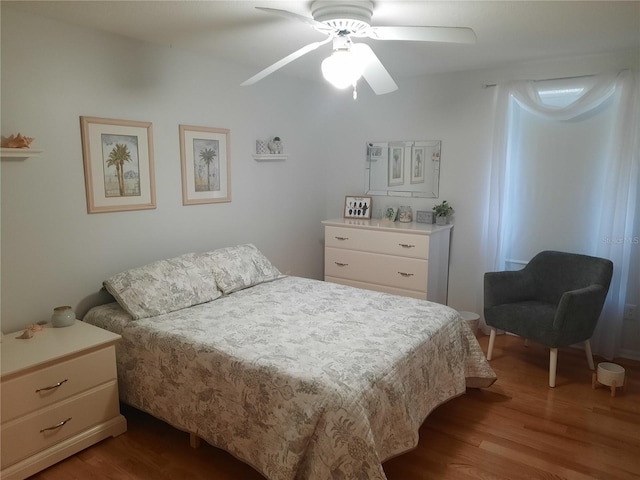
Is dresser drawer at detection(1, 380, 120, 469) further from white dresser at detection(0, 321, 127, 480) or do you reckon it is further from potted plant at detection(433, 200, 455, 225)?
potted plant at detection(433, 200, 455, 225)

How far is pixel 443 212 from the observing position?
13.3 ft

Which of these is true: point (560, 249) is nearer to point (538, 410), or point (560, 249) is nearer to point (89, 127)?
point (538, 410)

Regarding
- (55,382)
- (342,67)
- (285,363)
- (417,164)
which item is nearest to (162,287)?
(55,382)

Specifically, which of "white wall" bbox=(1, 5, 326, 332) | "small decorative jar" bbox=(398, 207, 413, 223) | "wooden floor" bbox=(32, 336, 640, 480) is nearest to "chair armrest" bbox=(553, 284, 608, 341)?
"wooden floor" bbox=(32, 336, 640, 480)

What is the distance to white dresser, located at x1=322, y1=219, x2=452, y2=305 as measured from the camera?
12.4 ft

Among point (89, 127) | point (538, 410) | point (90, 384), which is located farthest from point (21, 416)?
point (538, 410)

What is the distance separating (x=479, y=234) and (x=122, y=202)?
9.83ft

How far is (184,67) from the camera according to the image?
3.28 m

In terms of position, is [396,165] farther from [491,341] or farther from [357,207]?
[491,341]

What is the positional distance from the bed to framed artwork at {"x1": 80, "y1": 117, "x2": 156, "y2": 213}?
49 centimetres

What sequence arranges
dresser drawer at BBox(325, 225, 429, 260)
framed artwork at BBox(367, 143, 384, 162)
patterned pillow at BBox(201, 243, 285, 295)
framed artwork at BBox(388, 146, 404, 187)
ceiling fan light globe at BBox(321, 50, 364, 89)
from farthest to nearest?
framed artwork at BBox(367, 143, 384, 162)
framed artwork at BBox(388, 146, 404, 187)
dresser drawer at BBox(325, 225, 429, 260)
patterned pillow at BBox(201, 243, 285, 295)
ceiling fan light globe at BBox(321, 50, 364, 89)

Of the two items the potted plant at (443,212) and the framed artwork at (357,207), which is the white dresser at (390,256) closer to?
the potted plant at (443,212)

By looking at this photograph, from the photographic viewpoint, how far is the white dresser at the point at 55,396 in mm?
2086

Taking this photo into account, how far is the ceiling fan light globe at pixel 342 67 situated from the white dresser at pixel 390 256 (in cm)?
173
